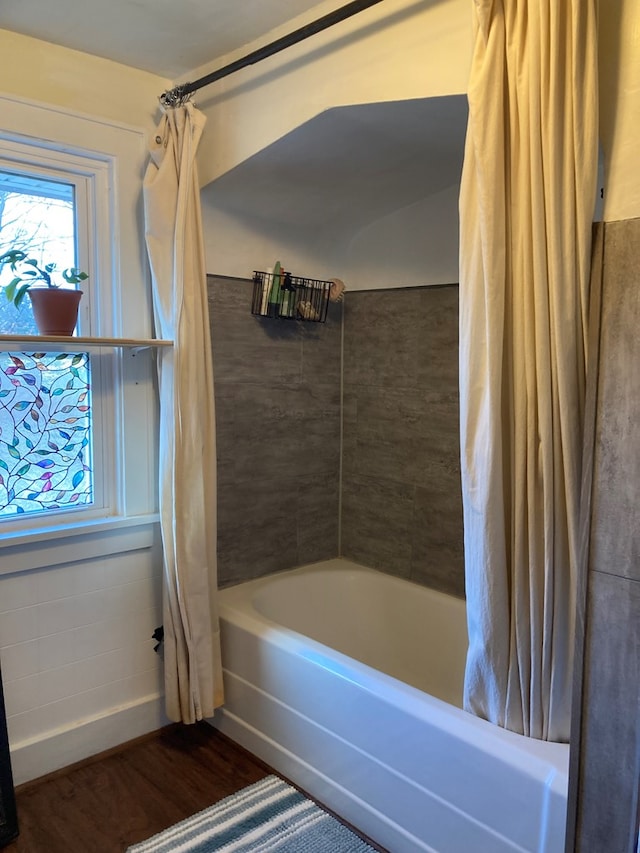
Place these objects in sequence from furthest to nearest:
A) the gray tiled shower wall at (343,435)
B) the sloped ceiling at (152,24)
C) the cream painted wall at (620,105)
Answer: the gray tiled shower wall at (343,435)
the sloped ceiling at (152,24)
the cream painted wall at (620,105)

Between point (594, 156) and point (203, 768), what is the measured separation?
2.22 meters

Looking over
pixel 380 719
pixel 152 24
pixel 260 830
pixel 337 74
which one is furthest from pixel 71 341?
pixel 260 830

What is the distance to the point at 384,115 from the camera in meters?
1.88

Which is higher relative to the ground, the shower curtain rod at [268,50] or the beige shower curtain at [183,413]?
the shower curtain rod at [268,50]

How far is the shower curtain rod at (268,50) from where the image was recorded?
161 centimetres

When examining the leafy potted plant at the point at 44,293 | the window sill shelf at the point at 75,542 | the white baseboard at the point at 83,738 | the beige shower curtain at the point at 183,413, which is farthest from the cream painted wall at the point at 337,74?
the white baseboard at the point at 83,738

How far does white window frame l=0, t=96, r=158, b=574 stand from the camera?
82.6 inches

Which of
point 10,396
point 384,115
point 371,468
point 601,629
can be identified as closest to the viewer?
point 601,629

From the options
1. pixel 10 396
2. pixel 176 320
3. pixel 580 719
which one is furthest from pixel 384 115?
pixel 580 719

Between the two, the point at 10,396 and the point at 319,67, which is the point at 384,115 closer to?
the point at 319,67

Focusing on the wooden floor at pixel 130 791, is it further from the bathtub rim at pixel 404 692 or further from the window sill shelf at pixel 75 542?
the window sill shelf at pixel 75 542

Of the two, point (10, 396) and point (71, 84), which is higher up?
point (71, 84)

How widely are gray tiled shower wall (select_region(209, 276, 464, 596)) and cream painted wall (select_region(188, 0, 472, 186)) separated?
1.92ft

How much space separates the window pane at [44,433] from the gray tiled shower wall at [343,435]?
1.74ft
